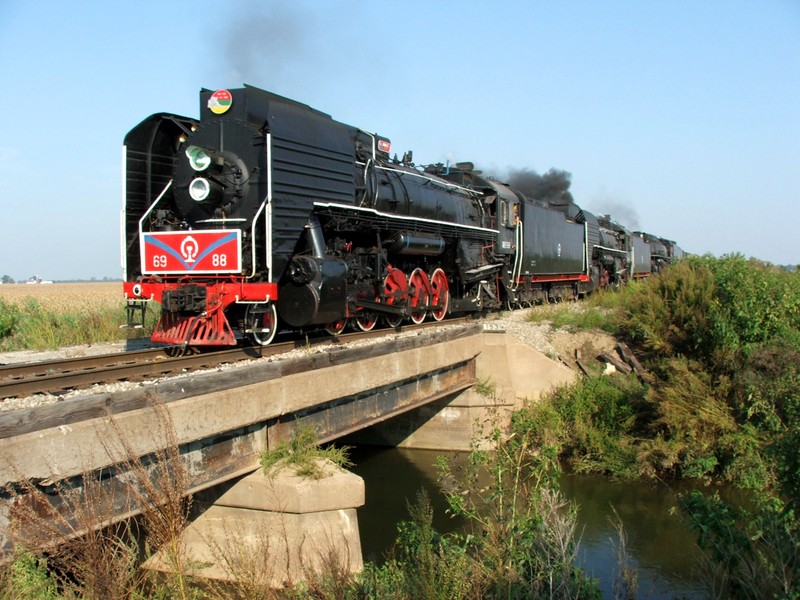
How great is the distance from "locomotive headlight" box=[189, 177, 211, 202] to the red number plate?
0.49 m

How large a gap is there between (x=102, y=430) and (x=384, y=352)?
4709 mm

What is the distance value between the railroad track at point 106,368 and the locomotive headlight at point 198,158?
8.14 ft

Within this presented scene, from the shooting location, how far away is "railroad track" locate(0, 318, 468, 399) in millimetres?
6775

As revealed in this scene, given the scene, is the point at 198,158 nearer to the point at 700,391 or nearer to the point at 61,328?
the point at 61,328

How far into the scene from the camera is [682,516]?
5777 mm

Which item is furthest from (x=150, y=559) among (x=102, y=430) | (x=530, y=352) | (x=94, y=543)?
(x=530, y=352)

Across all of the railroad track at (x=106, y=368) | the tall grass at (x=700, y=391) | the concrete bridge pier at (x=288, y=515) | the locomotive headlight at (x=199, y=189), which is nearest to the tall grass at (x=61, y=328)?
the railroad track at (x=106, y=368)

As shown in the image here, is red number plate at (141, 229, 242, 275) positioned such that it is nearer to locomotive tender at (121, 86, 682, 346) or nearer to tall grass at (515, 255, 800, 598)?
locomotive tender at (121, 86, 682, 346)

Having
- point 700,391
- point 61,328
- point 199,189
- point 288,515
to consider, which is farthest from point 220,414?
point 700,391

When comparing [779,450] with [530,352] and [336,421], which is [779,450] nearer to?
[336,421]

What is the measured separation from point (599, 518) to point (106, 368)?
24.0 feet

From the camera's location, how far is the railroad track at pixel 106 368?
6.78 metres

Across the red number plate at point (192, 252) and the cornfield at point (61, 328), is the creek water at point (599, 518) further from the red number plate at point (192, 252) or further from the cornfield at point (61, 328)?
the cornfield at point (61, 328)

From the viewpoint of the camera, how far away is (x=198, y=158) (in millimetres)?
9188
